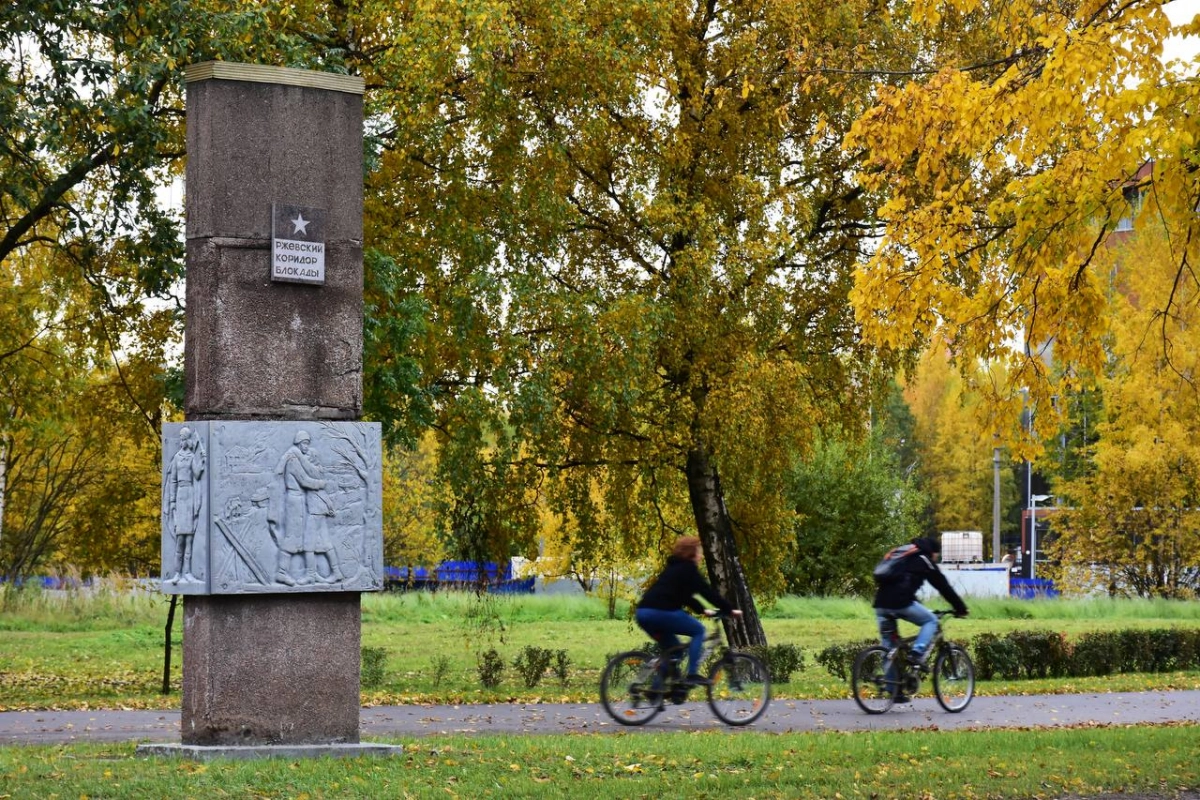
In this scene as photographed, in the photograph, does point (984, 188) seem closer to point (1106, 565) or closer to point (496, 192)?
point (496, 192)

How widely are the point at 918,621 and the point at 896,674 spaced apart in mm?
573

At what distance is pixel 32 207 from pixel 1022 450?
1067 cm

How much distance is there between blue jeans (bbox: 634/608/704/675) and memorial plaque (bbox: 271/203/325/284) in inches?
185

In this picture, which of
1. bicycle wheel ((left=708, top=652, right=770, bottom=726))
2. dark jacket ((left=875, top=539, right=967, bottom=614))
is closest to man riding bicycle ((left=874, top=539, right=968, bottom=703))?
dark jacket ((left=875, top=539, right=967, bottom=614))

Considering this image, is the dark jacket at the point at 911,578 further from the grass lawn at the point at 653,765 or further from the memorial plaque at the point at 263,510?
the memorial plaque at the point at 263,510

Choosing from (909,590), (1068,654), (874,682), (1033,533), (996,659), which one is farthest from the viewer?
(1033,533)

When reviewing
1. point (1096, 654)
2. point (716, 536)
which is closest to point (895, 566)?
point (716, 536)

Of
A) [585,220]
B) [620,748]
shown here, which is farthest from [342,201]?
[585,220]

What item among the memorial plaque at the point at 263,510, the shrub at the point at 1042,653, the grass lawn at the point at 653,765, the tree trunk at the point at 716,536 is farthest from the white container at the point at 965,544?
the memorial plaque at the point at 263,510

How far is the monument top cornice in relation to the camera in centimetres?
1078

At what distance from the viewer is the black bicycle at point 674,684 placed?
13758 mm

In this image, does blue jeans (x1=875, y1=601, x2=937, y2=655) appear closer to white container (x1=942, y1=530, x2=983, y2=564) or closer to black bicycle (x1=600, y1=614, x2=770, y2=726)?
black bicycle (x1=600, y1=614, x2=770, y2=726)

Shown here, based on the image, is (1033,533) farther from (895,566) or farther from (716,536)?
(895,566)

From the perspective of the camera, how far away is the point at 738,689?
1398cm
